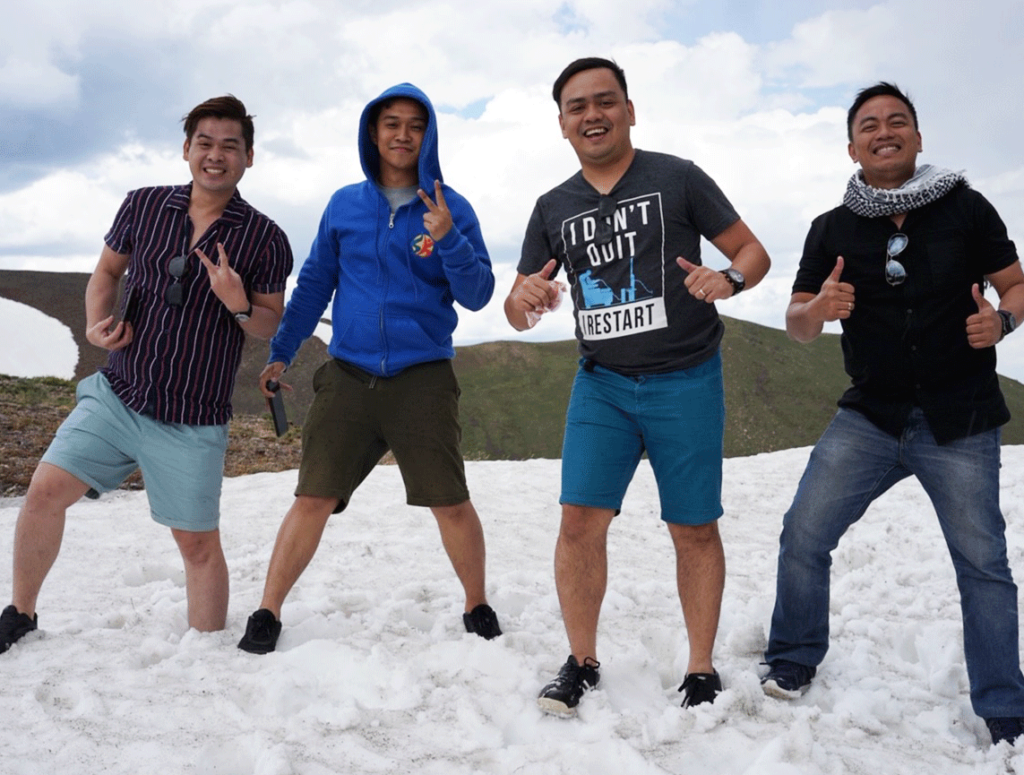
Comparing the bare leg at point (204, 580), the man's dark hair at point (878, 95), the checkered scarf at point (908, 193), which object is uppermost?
the man's dark hair at point (878, 95)

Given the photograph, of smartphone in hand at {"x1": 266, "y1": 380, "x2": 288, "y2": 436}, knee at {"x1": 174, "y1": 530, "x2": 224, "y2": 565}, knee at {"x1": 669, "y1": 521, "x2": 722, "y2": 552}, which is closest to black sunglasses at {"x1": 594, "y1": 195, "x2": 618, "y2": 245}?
knee at {"x1": 669, "y1": 521, "x2": 722, "y2": 552}

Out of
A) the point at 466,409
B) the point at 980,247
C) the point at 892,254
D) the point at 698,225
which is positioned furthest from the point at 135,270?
the point at 466,409

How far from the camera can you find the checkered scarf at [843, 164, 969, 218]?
12.6 feet

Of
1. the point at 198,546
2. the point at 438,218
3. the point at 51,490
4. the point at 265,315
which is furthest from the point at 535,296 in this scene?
the point at 51,490

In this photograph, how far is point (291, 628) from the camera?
471 centimetres

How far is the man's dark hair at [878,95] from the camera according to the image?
13.2 feet

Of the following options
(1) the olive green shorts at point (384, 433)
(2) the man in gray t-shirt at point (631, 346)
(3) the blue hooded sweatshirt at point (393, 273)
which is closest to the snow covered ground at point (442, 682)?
(2) the man in gray t-shirt at point (631, 346)

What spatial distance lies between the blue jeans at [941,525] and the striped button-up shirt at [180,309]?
116 inches

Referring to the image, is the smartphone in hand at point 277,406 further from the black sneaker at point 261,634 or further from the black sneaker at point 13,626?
the black sneaker at point 13,626

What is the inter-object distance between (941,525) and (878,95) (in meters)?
1.98

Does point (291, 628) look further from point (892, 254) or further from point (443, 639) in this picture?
point (892, 254)

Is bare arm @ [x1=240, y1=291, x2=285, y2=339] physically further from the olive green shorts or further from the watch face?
the watch face

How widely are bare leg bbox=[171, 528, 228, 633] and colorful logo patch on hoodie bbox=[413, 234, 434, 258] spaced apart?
1.82 m

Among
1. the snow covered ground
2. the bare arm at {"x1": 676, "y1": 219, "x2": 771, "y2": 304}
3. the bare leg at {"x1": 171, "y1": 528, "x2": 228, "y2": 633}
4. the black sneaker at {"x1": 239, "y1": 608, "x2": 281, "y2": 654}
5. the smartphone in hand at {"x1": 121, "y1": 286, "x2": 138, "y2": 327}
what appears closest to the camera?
the snow covered ground
